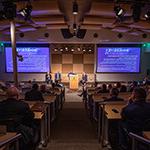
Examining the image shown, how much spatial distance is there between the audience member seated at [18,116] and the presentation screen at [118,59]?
36.8 ft

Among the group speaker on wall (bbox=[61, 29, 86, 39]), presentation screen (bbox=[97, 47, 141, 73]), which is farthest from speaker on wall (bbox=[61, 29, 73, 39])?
presentation screen (bbox=[97, 47, 141, 73])

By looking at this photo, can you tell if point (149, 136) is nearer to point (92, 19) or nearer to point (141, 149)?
point (141, 149)

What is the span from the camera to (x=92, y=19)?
29.9ft

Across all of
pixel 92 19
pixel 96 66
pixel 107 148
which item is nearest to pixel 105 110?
pixel 107 148

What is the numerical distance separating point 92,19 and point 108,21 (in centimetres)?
73

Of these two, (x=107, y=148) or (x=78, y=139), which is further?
(x=78, y=139)

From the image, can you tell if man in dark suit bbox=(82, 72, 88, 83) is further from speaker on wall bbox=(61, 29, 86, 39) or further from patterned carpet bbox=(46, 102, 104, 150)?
patterned carpet bbox=(46, 102, 104, 150)

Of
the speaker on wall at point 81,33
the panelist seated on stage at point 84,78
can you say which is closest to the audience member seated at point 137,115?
the panelist seated on stage at point 84,78

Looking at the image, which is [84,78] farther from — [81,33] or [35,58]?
[35,58]

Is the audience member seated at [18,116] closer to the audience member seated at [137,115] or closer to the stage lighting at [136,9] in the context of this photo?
the audience member seated at [137,115]

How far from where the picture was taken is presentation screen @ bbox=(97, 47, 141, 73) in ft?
47.8

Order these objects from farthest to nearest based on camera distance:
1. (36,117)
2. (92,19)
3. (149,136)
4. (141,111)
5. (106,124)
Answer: (92,19)
(106,124)
(36,117)
(141,111)
(149,136)

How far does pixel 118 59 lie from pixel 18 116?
1183cm

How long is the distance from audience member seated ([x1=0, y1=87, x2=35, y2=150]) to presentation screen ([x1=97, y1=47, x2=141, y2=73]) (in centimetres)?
1122
